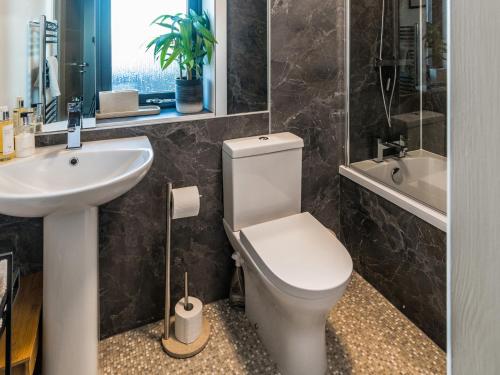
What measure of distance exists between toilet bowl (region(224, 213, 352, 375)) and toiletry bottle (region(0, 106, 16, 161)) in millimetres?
948

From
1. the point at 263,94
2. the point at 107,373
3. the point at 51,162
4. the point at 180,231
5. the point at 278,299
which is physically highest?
the point at 263,94

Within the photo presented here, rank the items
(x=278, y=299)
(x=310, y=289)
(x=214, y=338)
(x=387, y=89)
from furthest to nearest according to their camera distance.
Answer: (x=387, y=89) < (x=214, y=338) < (x=278, y=299) < (x=310, y=289)

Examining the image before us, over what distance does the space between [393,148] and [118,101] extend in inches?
58.1

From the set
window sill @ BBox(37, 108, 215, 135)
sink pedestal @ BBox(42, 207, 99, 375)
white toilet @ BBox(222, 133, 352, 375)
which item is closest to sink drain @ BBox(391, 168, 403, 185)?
white toilet @ BBox(222, 133, 352, 375)

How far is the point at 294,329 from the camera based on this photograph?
1.52m

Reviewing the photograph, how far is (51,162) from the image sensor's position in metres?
1.43

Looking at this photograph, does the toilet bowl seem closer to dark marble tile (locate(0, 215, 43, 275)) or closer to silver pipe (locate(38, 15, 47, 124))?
dark marble tile (locate(0, 215, 43, 275))

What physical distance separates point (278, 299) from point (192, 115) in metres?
0.94

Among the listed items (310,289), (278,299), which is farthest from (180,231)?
(310,289)

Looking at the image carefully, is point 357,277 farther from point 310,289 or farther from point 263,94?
point 263,94

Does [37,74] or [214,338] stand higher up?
[37,74]

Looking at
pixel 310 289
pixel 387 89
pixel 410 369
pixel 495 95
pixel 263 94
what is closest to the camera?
pixel 495 95

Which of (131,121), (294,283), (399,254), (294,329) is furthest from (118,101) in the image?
(399,254)

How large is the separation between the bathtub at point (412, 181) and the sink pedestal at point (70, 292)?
1359 mm
